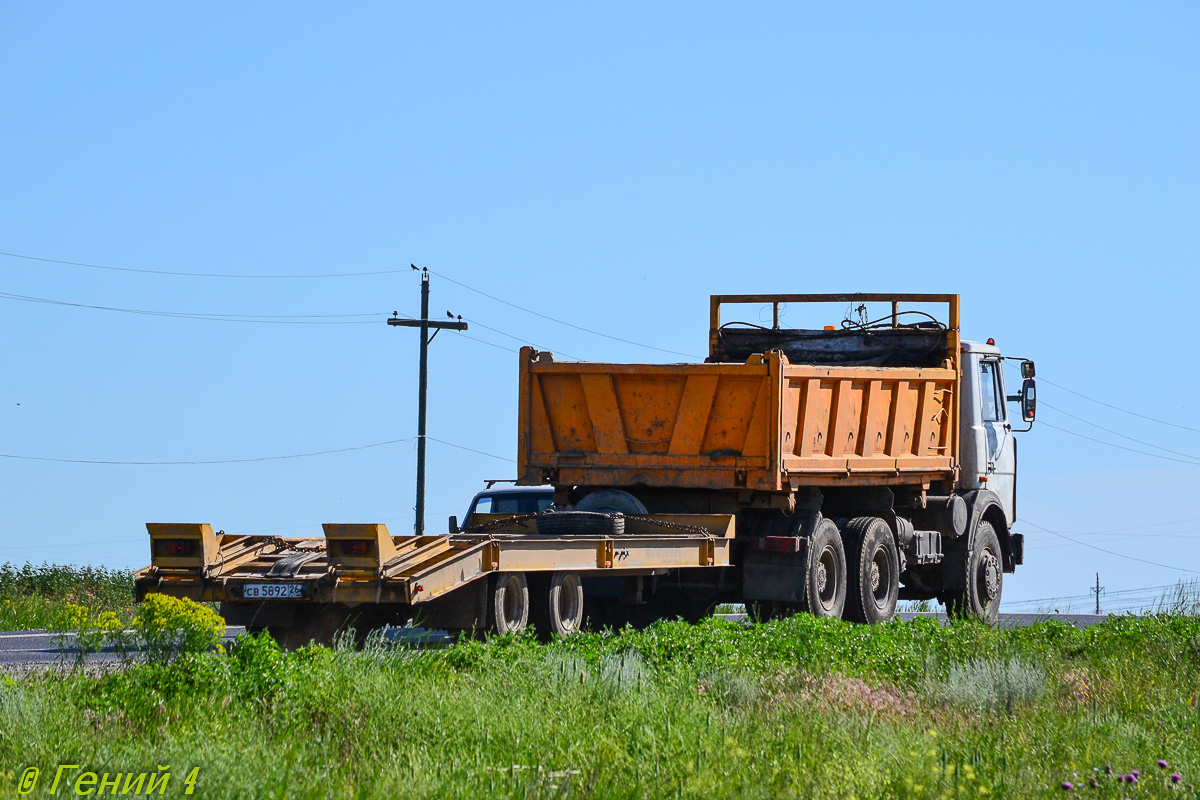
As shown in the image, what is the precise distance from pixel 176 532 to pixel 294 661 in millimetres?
3424

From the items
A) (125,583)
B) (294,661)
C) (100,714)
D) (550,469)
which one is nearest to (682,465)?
(550,469)

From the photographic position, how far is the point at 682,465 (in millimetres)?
13891

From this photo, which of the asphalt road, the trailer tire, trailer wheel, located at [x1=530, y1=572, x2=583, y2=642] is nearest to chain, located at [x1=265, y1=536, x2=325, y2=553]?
the asphalt road

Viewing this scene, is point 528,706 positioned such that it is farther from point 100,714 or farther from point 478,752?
point 100,714

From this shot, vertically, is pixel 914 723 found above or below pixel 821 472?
below

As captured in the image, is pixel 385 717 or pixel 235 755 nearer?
pixel 235 755

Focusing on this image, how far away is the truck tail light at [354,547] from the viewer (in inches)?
415

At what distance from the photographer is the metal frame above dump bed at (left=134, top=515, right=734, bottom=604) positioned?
10531 mm

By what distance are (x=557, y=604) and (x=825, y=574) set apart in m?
3.75

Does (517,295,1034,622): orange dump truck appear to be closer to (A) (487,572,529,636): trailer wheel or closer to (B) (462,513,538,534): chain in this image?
(B) (462,513,538,534): chain

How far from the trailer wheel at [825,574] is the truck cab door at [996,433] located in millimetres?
3198

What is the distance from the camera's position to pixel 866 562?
595 inches

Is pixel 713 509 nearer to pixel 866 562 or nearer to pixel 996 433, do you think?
pixel 866 562

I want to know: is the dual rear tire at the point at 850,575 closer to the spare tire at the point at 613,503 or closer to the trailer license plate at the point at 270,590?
the spare tire at the point at 613,503
